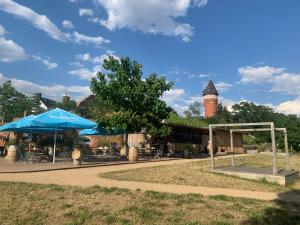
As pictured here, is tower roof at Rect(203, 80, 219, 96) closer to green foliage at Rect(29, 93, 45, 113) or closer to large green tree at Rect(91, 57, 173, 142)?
green foliage at Rect(29, 93, 45, 113)

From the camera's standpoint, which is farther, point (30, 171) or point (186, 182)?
point (30, 171)

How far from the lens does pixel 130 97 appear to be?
75.4 feet

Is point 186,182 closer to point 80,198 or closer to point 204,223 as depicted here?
point 80,198

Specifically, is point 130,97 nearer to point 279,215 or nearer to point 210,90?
point 279,215

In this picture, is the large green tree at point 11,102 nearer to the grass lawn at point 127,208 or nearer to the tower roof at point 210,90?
the tower roof at point 210,90

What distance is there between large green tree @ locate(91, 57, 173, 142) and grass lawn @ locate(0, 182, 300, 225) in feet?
44.1

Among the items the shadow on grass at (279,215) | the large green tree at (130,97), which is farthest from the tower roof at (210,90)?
the shadow on grass at (279,215)

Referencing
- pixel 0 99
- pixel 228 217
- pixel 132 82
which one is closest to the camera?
pixel 228 217

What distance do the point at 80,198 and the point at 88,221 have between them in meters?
1.89

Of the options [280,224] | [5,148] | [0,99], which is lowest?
[280,224]

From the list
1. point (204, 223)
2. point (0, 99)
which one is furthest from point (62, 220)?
point (0, 99)

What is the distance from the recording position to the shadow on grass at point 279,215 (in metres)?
6.59

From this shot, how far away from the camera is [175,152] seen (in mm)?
30953

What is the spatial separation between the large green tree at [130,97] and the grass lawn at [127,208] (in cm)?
1346
